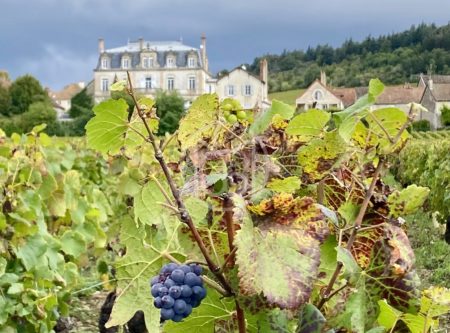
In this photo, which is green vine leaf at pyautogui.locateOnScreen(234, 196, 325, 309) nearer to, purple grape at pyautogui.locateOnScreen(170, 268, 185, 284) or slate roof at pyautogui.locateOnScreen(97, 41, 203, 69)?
purple grape at pyautogui.locateOnScreen(170, 268, 185, 284)

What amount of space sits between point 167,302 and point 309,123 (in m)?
0.43

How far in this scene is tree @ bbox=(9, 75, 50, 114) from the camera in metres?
71.4

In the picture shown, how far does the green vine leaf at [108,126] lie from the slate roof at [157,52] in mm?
75587

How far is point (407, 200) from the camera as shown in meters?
1.13

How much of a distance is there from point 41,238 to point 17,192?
62 centimetres

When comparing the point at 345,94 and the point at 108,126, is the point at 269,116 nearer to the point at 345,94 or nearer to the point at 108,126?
the point at 108,126

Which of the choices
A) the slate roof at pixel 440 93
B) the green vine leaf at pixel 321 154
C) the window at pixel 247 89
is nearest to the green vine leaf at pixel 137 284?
the green vine leaf at pixel 321 154

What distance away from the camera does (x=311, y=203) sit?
41.3 inches

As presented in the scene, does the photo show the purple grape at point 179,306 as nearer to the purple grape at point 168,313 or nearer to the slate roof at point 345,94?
the purple grape at point 168,313

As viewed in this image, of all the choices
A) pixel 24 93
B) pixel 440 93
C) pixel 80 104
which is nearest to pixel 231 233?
pixel 440 93

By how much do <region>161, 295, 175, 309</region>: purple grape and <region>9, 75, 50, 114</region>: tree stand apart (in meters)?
72.5

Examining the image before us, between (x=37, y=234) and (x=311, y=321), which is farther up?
(x=311, y=321)

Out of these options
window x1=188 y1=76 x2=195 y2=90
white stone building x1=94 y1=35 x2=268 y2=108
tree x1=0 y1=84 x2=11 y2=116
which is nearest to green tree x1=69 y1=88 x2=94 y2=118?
white stone building x1=94 y1=35 x2=268 y2=108

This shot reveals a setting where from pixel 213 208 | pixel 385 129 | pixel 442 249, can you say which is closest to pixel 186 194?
pixel 213 208
